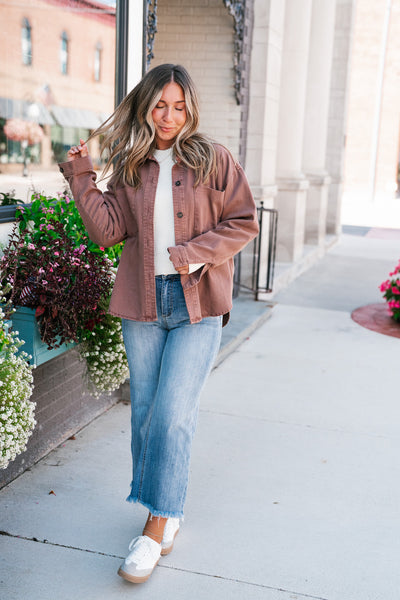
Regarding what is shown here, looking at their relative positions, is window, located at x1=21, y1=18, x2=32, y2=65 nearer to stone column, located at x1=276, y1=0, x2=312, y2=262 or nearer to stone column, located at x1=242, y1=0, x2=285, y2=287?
stone column, located at x1=242, y1=0, x2=285, y2=287

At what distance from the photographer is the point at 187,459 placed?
2852 mm

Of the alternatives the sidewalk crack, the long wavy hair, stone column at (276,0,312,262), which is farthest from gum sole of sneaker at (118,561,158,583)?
stone column at (276,0,312,262)

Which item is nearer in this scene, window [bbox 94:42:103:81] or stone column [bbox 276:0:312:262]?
window [bbox 94:42:103:81]

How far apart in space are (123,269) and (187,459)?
81 centimetres

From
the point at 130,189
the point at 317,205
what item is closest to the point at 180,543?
the point at 130,189

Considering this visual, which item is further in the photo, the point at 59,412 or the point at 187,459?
the point at 59,412

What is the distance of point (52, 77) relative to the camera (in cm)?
510

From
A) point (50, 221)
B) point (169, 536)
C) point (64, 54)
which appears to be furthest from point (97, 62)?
point (169, 536)

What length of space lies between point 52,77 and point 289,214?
217 inches

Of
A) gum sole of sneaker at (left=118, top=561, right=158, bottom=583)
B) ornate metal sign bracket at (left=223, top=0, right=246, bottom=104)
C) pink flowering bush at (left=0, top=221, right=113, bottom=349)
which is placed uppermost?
ornate metal sign bracket at (left=223, top=0, right=246, bottom=104)

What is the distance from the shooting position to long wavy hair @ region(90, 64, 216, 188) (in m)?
2.72

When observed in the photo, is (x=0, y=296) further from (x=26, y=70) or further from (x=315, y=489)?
(x=26, y=70)

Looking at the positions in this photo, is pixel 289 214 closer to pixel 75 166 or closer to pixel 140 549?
pixel 75 166

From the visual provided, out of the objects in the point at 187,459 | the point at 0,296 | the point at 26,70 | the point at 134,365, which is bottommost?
the point at 187,459
